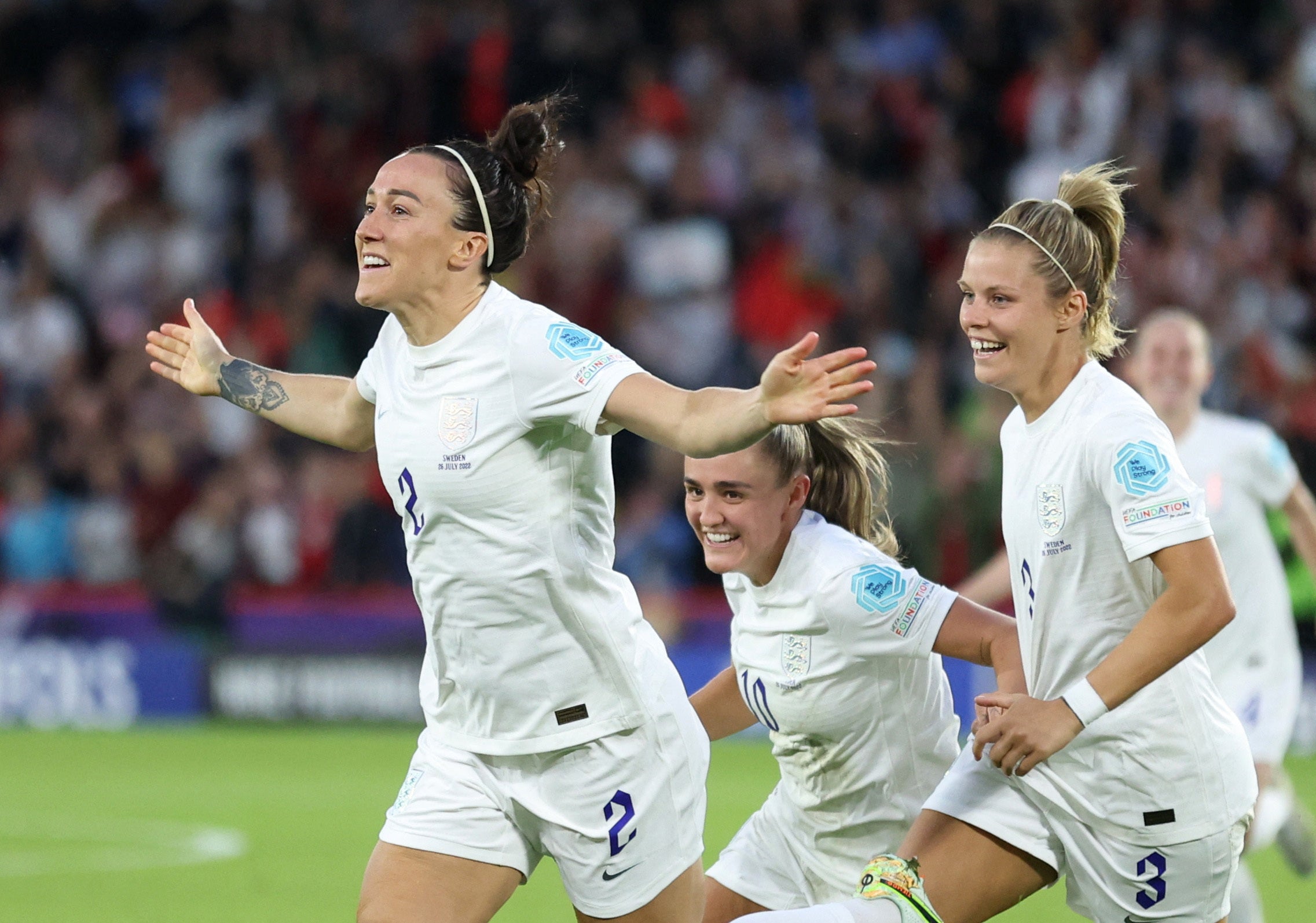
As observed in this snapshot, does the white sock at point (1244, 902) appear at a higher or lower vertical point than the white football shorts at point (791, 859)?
lower

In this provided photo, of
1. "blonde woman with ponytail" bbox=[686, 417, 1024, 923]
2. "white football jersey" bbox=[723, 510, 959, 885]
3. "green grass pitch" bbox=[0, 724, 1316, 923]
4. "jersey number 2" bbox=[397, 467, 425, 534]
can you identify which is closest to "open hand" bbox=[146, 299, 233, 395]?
"jersey number 2" bbox=[397, 467, 425, 534]

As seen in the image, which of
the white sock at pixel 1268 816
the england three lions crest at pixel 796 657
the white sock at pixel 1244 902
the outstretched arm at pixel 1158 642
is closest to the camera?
the outstretched arm at pixel 1158 642

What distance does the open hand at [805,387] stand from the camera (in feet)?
12.1

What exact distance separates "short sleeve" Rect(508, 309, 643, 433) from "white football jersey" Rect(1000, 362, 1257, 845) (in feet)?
3.44

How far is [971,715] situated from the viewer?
458 inches

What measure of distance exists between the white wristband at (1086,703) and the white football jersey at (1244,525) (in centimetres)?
295

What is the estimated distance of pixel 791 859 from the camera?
503cm

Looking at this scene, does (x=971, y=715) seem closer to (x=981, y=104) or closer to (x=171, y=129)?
(x=981, y=104)

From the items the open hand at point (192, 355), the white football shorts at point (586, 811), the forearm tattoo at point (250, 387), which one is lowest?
the white football shorts at point (586, 811)

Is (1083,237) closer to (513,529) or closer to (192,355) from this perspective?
(513,529)

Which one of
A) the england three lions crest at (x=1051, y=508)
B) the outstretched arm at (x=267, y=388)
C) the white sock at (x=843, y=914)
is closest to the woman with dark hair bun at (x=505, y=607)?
the white sock at (x=843, y=914)

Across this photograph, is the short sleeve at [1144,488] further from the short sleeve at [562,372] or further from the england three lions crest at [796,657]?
the short sleeve at [562,372]

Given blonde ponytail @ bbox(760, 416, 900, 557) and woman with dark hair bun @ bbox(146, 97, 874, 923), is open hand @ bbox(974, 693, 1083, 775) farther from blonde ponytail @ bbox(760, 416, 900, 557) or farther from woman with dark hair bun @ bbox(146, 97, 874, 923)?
blonde ponytail @ bbox(760, 416, 900, 557)

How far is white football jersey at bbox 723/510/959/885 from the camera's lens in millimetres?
4664
